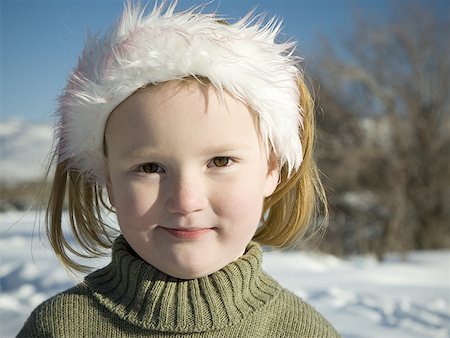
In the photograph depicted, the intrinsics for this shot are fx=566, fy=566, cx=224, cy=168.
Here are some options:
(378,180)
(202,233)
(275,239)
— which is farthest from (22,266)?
(378,180)

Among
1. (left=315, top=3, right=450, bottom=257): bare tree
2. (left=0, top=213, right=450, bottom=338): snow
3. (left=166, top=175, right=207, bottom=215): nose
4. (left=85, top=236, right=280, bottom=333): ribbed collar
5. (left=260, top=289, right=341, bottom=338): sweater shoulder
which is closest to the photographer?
(left=166, top=175, right=207, bottom=215): nose

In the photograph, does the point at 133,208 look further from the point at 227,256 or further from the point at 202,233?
the point at 227,256

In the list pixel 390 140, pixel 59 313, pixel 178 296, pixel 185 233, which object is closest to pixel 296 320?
A: pixel 178 296

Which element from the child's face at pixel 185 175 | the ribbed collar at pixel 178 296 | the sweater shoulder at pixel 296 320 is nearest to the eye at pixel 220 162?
the child's face at pixel 185 175

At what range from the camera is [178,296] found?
1.59 metres

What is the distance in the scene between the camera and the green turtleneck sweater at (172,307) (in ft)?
5.19

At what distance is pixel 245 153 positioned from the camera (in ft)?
5.02

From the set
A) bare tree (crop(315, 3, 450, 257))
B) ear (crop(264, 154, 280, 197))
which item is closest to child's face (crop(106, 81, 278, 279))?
ear (crop(264, 154, 280, 197))

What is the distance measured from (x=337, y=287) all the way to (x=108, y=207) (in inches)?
155

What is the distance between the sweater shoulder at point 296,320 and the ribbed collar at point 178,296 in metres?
0.06

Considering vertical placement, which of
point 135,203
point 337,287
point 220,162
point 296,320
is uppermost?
Answer: point 220,162

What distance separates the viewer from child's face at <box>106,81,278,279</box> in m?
1.45

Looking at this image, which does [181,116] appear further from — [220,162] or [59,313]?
[59,313]

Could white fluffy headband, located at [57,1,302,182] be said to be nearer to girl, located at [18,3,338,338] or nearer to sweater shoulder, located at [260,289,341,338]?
girl, located at [18,3,338,338]
